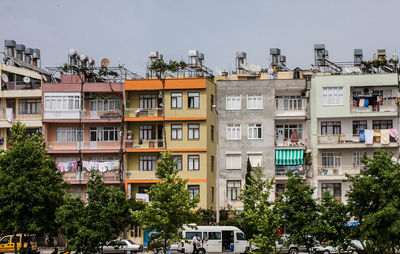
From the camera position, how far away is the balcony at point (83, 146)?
2724 inches

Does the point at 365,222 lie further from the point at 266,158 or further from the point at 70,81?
the point at 70,81

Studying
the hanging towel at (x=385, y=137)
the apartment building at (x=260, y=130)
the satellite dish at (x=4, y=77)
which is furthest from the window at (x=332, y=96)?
the satellite dish at (x=4, y=77)

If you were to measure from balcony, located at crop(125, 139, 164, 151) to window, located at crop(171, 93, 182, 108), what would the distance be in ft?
10.1

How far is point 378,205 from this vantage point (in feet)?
151

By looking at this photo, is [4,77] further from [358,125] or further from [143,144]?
[358,125]

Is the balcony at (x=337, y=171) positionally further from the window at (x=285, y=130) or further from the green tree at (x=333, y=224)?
the green tree at (x=333, y=224)

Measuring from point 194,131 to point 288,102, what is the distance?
8.30 m

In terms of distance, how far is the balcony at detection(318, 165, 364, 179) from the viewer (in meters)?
67.9

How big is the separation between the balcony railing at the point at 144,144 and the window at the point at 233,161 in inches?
225

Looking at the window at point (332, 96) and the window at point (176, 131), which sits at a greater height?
the window at point (332, 96)

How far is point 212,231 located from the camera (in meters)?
58.6

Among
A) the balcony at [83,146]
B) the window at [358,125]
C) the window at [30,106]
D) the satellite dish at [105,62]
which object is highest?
the satellite dish at [105,62]

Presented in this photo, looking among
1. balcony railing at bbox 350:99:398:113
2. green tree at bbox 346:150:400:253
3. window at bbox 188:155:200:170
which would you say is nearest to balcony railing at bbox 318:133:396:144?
balcony railing at bbox 350:99:398:113

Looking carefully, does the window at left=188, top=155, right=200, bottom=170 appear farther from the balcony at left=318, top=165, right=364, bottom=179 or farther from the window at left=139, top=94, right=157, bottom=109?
the balcony at left=318, top=165, right=364, bottom=179
